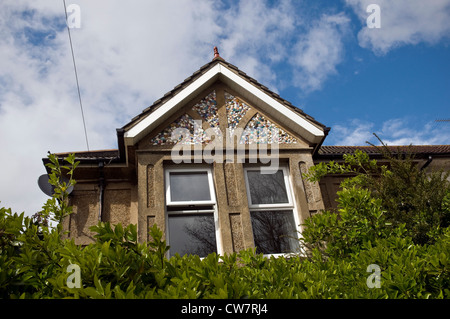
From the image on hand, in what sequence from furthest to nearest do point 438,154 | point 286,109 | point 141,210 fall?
point 438,154 → point 286,109 → point 141,210

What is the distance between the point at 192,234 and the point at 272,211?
1559mm

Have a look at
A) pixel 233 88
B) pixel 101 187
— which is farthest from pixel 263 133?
pixel 101 187

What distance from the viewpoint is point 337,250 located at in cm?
396

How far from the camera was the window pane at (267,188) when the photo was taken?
7.04 meters

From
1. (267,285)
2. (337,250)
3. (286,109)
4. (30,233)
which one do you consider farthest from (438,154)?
(30,233)

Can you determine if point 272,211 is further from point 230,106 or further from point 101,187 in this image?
point 101,187

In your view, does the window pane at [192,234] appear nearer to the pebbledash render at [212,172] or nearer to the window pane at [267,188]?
the pebbledash render at [212,172]

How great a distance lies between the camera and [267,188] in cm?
717

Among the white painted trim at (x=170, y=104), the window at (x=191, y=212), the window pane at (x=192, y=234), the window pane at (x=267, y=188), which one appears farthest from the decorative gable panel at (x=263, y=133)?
the window pane at (x=192, y=234)

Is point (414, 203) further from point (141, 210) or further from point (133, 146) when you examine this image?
point (133, 146)

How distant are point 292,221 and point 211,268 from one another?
4821 mm

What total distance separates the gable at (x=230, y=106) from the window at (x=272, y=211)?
100cm

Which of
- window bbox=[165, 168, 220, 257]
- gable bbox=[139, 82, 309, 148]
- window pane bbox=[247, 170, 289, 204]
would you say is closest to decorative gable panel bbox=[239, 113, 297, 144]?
gable bbox=[139, 82, 309, 148]

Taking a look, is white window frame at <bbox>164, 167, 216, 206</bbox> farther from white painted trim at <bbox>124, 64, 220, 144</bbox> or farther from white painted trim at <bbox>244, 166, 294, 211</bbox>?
white painted trim at <bbox>124, 64, 220, 144</bbox>
